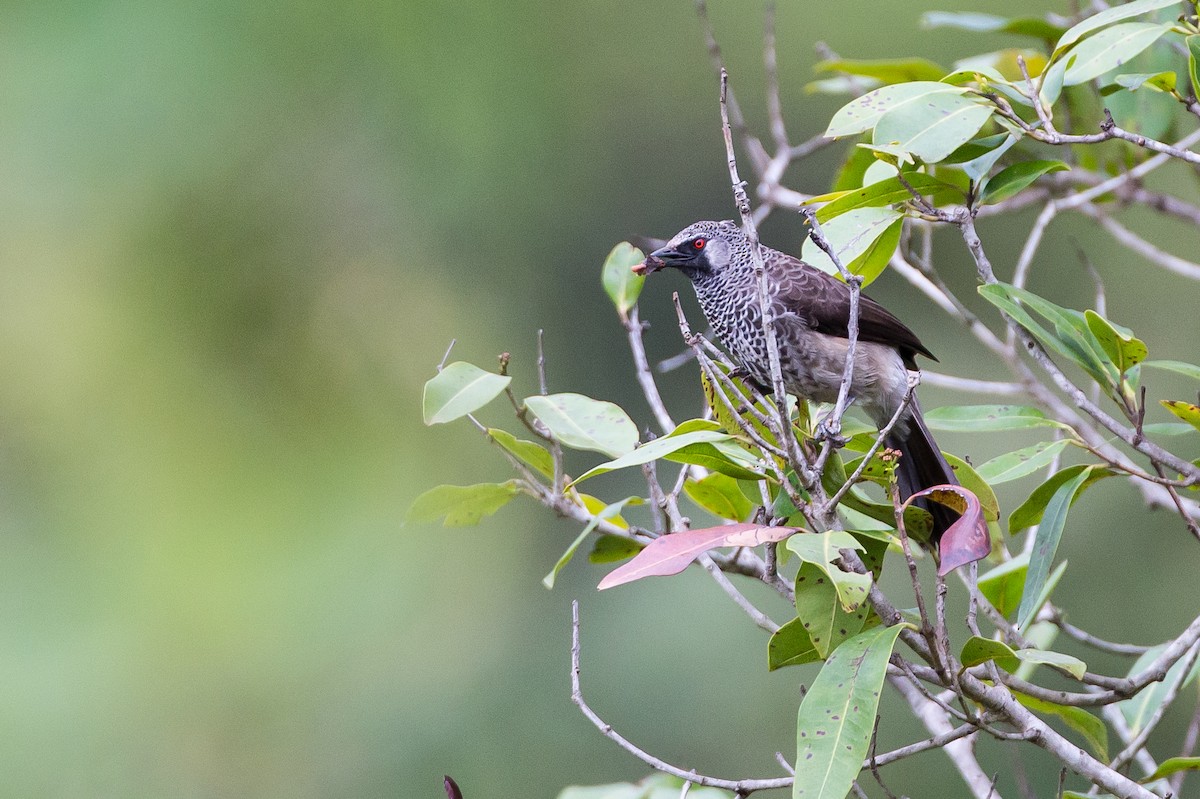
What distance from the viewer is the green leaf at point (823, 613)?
1.37 metres

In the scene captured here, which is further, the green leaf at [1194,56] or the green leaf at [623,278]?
the green leaf at [623,278]

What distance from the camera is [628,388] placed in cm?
686

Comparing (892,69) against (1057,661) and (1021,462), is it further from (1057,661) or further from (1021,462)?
(1057,661)

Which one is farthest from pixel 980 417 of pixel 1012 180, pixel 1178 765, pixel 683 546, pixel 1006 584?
pixel 683 546

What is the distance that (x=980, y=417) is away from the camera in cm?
185

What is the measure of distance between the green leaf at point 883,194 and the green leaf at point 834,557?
0.51 meters

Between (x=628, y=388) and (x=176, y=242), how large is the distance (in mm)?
2888

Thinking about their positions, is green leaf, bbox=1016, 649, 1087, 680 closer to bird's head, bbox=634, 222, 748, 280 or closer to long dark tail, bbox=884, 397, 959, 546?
long dark tail, bbox=884, 397, 959, 546

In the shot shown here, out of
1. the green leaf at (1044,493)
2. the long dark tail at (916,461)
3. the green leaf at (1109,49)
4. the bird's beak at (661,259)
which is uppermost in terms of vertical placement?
the green leaf at (1109,49)

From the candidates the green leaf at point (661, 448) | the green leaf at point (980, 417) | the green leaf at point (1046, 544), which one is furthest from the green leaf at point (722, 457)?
the green leaf at point (980, 417)

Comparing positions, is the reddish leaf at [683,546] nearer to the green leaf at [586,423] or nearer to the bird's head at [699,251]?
the green leaf at [586,423]

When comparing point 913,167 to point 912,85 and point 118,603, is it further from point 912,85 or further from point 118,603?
point 118,603

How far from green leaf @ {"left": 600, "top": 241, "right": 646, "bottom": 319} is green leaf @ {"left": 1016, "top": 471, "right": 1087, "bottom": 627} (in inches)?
30.9

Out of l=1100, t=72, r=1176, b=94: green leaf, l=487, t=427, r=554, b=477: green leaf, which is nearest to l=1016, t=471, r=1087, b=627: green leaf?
l=1100, t=72, r=1176, b=94: green leaf
